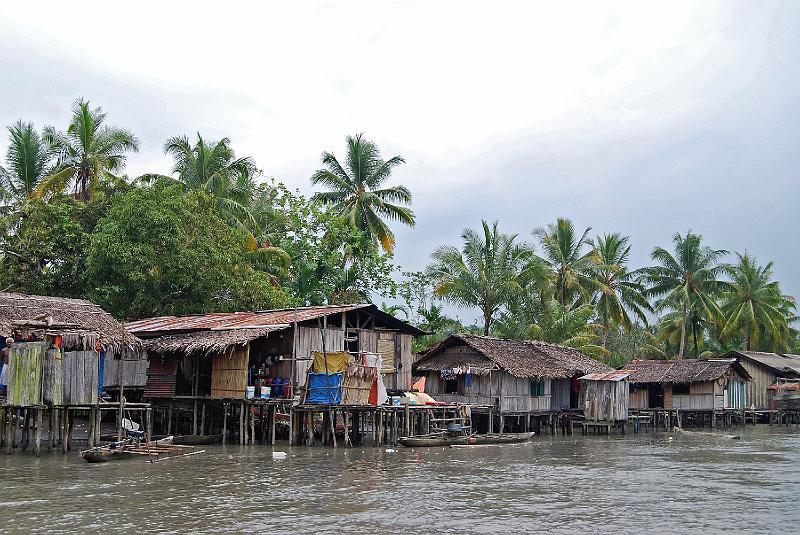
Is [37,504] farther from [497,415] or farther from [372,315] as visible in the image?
[497,415]

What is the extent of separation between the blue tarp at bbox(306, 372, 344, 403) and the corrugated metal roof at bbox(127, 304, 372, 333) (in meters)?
1.67

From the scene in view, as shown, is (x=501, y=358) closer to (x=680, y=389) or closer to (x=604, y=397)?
(x=604, y=397)

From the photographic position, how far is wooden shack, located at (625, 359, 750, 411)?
3734 centimetres

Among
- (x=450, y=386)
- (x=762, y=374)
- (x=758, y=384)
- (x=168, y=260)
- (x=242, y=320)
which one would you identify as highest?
(x=168, y=260)

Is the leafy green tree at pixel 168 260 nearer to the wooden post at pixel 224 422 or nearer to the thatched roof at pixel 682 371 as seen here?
the wooden post at pixel 224 422

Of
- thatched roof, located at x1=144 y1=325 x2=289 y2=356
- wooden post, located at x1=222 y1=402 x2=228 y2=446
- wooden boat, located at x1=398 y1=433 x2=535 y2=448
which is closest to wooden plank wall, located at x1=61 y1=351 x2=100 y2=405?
thatched roof, located at x1=144 y1=325 x2=289 y2=356

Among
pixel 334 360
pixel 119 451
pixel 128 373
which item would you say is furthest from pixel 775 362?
pixel 119 451

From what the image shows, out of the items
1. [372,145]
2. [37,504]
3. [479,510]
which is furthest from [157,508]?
[372,145]

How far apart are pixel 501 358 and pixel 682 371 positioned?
11732 millimetres

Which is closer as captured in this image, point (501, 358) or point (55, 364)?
point (55, 364)

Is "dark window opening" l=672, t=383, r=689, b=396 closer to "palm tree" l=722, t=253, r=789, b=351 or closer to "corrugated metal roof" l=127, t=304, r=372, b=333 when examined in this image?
"palm tree" l=722, t=253, r=789, b=351

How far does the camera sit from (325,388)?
2273 cm

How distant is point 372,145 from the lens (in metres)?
37.4

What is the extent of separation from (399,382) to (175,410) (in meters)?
6.65
